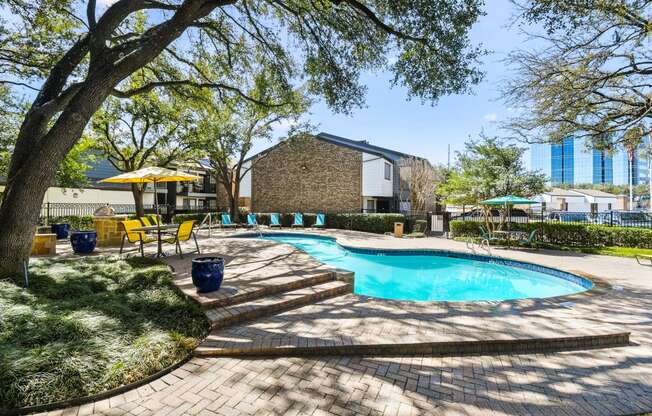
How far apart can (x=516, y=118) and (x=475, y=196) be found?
6.86 meters

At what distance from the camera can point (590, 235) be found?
39.7 ft

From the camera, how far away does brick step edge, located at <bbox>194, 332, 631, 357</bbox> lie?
11.4 ft

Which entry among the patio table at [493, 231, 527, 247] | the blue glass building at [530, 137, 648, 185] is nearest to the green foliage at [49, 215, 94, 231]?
the patio table at [493, 231, 527, 247]

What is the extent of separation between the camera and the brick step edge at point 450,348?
3463mm

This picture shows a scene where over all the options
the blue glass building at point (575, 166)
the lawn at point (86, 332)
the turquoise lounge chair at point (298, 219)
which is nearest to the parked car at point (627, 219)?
the turquoise lounge chair at point (298, 219)

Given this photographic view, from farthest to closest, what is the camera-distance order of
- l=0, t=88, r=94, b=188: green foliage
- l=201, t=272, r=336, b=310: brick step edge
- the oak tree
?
l=0, t=88, r=94, b=188: green foliage, the oak tree, l=201, t=272, r=336, b=310: brick step edge

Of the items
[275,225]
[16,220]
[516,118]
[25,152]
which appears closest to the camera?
[16,220]

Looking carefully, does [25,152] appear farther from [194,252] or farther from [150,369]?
[150,369]

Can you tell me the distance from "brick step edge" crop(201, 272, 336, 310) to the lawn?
344mm

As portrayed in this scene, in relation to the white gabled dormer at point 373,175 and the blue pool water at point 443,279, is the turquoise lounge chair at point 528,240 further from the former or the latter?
the white gabled dormer at point 373,175

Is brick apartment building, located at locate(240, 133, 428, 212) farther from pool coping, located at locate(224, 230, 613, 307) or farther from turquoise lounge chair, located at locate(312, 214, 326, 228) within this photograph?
pool coping, located at locate(224, 230, 613, 307)

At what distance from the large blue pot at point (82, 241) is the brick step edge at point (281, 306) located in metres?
6.58

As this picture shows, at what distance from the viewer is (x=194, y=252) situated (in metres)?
8.66

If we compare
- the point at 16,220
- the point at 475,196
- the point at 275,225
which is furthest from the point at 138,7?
the point at 475,196
